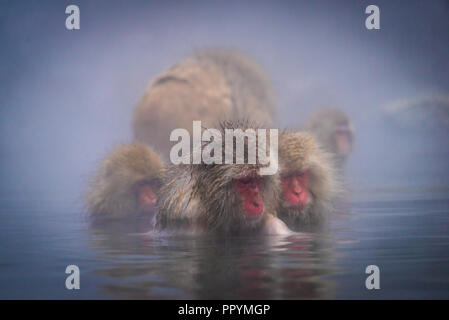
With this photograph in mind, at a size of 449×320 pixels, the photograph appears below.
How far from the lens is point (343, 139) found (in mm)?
10250

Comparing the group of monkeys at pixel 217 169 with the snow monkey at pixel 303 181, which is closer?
the group of monkeys at pixel 217 169

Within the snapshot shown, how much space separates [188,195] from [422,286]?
208 centimetres

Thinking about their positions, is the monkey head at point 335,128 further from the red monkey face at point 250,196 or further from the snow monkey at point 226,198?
the red monkey face at point 250,196

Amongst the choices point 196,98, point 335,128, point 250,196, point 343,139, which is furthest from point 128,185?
point 343,139

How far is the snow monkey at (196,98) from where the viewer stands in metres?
8.77

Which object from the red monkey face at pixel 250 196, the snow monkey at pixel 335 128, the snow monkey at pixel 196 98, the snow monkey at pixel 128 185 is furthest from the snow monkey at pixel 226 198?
the snow monkey at pixel 335 128

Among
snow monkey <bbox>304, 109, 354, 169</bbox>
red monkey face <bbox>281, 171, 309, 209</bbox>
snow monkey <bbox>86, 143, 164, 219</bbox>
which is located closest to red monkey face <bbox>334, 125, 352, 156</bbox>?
snow monkey <bbox>304, 109, 354, 169</bbox>

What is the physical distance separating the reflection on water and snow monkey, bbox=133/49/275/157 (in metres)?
3.39

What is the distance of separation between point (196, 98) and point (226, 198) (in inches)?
187

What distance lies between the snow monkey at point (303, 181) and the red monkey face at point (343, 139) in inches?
184

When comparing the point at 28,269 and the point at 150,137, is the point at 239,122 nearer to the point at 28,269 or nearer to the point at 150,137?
the point at 28,269

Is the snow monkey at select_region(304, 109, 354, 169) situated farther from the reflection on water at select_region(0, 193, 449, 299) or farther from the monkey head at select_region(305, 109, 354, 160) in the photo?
the reflection on water at select_region(0, 193, 449, 299)

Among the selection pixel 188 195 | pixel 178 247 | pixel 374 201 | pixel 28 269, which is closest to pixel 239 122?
pixel 188 195

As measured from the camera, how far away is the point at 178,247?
13.1ft
